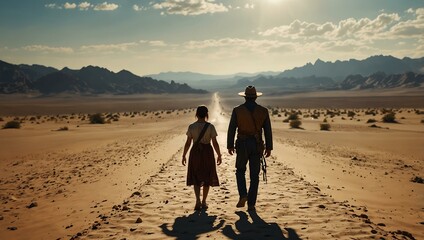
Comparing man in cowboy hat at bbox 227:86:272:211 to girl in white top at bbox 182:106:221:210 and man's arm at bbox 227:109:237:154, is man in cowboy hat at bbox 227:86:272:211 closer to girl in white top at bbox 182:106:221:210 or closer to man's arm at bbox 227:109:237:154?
man's arm at bbox 227:109:237:154

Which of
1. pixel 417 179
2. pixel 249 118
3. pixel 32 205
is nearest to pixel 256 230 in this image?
pixel 249 118

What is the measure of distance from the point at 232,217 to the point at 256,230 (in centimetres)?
84

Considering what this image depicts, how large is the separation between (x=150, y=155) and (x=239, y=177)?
33.4 feet

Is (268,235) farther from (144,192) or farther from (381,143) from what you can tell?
(381,143)

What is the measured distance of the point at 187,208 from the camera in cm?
788

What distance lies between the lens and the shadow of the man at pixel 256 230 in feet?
20.1

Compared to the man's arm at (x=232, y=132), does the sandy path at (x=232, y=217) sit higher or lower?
lower

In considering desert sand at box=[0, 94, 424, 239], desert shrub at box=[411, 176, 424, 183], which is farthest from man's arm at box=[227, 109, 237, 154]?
desert shrub at box=[411, 176, 424, 183]

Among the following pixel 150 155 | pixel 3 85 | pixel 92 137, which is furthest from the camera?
pixel 3 85

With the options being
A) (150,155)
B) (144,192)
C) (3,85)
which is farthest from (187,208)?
(3,85)

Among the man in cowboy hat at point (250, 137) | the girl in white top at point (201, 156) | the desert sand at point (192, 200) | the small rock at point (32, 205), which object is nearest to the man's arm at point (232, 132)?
the man in cowboy hat at point (250, 137)

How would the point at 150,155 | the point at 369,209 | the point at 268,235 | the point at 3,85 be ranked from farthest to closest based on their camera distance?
the point at 3,85 → the point at 150,155 → the point at 369,209 → the point at 268,235

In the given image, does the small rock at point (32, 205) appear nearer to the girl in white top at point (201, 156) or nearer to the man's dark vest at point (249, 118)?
the girl in white top at point (201, 156)

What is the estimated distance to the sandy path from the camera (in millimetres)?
6281
